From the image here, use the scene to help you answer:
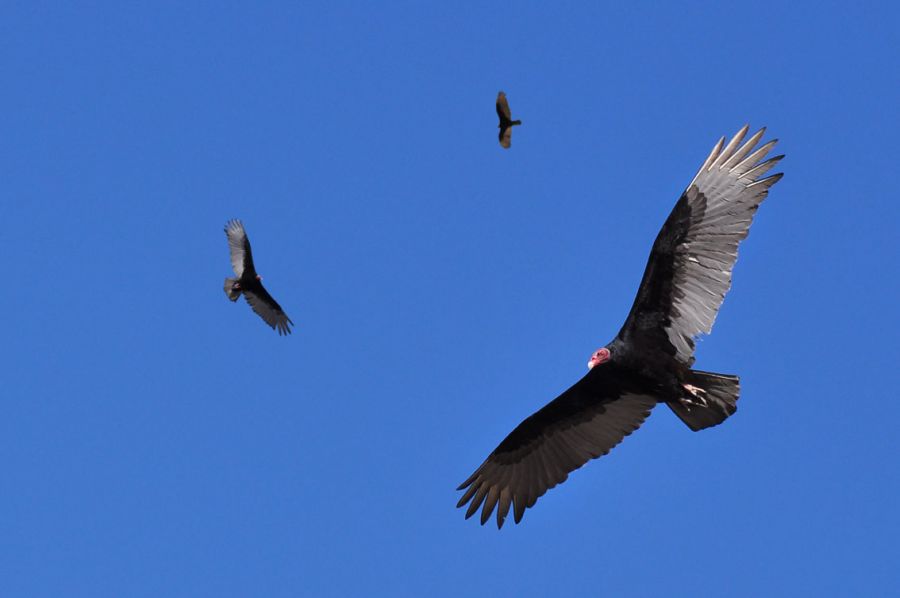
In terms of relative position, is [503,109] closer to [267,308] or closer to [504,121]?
[504,121]

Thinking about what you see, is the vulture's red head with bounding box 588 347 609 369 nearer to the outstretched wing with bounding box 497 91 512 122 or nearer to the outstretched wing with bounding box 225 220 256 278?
the outstretched wing with bounding box 497 91 512 122

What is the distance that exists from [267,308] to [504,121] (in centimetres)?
851

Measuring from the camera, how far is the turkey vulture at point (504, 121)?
11617 mm

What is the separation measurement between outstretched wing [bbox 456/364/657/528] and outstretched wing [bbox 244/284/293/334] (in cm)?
731

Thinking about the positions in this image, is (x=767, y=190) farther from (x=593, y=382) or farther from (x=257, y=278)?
(x=257, y=278)

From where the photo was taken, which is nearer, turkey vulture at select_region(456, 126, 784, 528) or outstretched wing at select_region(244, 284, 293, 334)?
turkey vulture at select_region(456, 126, 784, 528)

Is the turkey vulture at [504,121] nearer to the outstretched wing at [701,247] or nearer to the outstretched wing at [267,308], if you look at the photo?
the outstretched wing at [701,247]

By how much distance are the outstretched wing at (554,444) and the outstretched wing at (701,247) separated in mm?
995

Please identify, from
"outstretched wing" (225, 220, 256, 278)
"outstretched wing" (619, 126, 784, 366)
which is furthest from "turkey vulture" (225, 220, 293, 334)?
"outstretched wing" (619, 126, 784, 366)

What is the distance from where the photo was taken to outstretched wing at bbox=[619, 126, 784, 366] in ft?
36.3

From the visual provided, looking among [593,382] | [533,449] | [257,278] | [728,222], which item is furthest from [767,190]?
[257,278]

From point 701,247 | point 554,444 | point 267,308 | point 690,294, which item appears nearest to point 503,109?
point 701,247

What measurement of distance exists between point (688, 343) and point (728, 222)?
1.07m

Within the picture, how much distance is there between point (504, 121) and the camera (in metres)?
11.7
